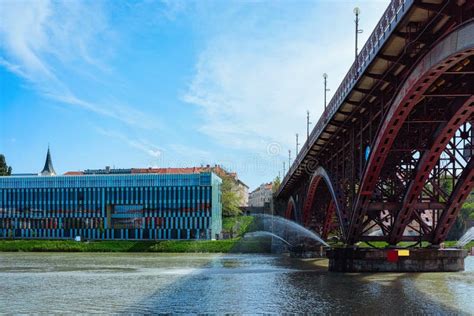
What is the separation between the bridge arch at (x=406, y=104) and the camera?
2039 cm

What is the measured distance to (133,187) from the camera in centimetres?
11656

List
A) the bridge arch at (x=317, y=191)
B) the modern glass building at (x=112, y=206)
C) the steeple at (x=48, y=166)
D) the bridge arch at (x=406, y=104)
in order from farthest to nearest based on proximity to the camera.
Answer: the steeple at (x=48, y=166)
the modern glass building at (x=112, y=206)
the bridge arch at (x=317, y=191)
the bridge arch at (x=406, y=104)

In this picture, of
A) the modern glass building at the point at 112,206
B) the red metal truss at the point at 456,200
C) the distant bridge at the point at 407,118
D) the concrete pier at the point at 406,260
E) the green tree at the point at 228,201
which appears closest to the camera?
the distant bridge at the point at 407,118

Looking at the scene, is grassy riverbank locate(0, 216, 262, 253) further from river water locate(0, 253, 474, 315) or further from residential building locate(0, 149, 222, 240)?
river water locate(0, 253, 474, 315)

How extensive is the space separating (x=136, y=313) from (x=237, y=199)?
11374 centimetres

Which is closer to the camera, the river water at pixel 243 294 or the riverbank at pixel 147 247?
the river water at pixel 243 294

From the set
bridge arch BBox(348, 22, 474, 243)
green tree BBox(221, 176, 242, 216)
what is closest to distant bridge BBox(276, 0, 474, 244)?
bridge arch BBox(348, 22, 474, 243)

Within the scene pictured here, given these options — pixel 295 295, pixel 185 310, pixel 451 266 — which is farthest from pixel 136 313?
pixel 451 266

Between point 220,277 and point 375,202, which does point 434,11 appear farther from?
point 220,277

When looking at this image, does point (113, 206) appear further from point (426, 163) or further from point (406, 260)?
point (426, 163)

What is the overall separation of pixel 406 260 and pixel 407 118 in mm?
8887

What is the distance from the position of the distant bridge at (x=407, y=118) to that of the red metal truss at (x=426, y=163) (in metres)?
0.05

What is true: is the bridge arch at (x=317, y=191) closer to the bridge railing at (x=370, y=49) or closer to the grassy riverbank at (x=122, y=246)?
the bridge railing at (x=370, y=49)

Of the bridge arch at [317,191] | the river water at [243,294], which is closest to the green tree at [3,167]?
the bridge arch at [317,191]
